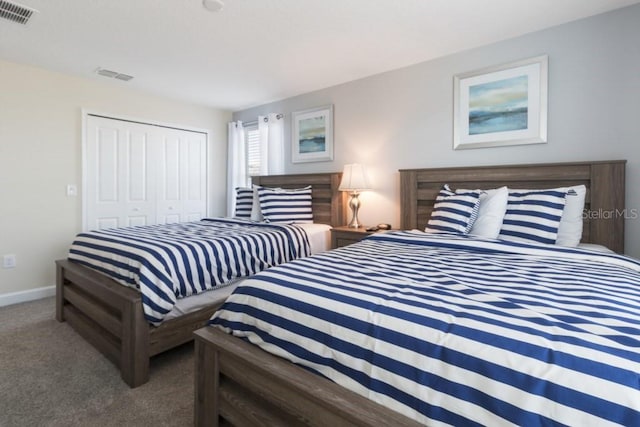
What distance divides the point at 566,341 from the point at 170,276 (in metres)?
1.95

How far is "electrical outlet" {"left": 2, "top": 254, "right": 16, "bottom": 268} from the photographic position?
3090 millimetres

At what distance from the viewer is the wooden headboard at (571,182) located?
216 cm

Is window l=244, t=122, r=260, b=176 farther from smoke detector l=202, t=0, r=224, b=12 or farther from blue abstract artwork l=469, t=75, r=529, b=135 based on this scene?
blue abstract artwork l=469, t=75, r=529, b=135

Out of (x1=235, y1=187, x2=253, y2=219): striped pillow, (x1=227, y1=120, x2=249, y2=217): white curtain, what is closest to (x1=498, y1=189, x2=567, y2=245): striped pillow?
(x1=235, y1=187, x2=253, y2=219): striped pillow

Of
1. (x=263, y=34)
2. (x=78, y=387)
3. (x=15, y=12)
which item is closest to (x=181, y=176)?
(x=15, y=12)

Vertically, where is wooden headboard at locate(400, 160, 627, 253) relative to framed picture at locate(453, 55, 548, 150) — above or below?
below

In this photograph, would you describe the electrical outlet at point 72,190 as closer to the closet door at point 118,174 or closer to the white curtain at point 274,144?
the closet door at point 118,174

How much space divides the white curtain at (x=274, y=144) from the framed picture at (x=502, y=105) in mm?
2200

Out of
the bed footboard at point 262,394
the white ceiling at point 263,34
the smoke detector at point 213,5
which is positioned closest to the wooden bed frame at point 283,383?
the bed footboard at point 262,394

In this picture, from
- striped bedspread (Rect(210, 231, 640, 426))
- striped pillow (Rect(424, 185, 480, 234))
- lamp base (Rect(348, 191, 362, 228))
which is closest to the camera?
striped bedspread (Rect(210, 231, 640, 426))

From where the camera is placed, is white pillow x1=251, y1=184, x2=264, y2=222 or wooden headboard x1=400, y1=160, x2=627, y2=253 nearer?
wooden headboard x1=400, y1=160, x2=627, y2=253

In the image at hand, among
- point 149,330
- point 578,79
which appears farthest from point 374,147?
point 149,330

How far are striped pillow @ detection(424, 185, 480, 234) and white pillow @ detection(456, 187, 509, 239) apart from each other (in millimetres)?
40

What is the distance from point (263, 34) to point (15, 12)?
1.70 metres
